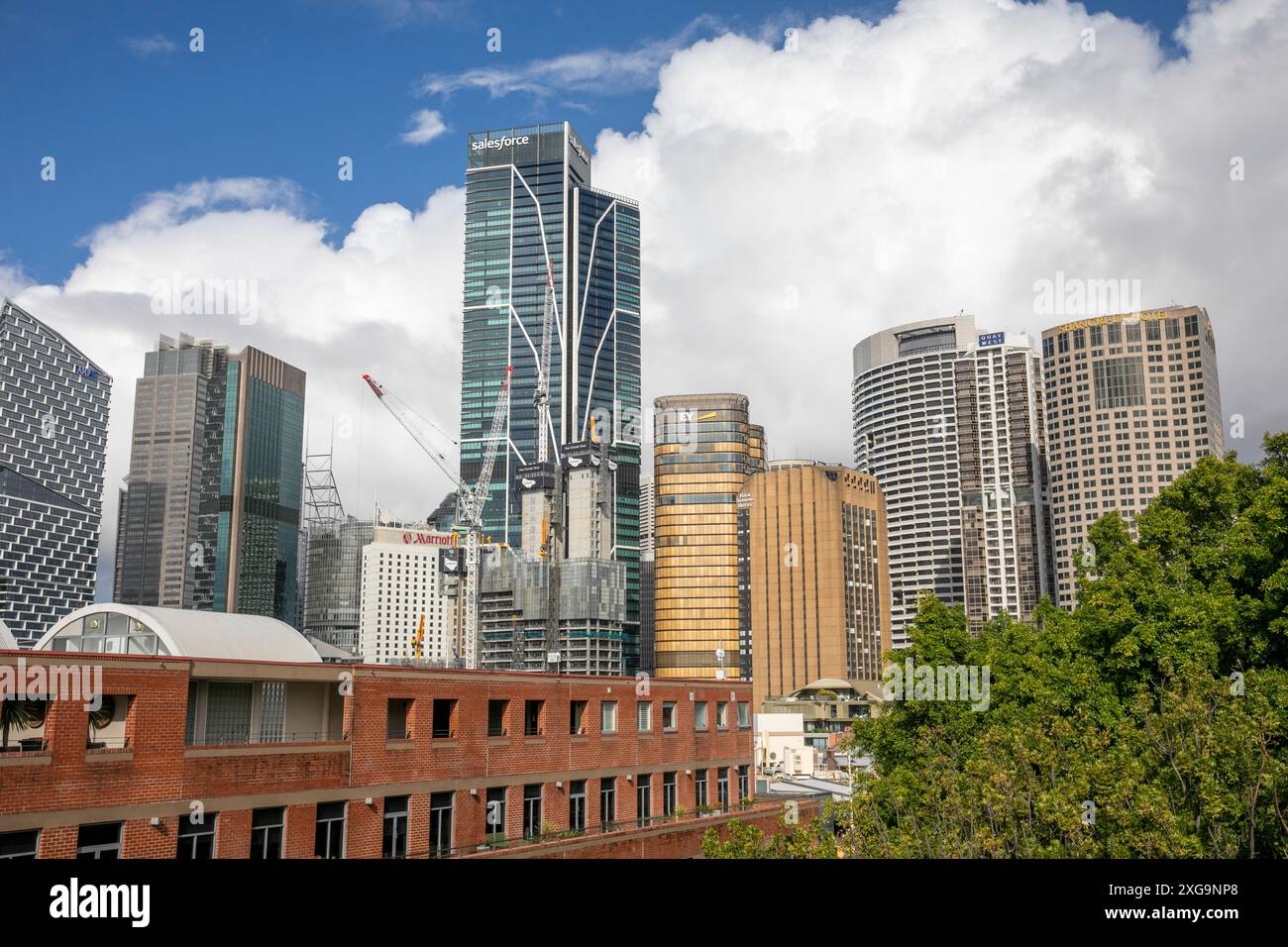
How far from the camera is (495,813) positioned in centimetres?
4616

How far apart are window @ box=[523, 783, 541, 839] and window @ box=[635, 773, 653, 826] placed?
849cm

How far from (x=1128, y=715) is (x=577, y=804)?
82.6ft

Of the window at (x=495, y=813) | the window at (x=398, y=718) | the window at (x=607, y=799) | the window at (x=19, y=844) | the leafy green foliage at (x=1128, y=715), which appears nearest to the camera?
the leafy green foliage at (x=1128, y=715)

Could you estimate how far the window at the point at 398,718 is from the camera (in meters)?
42.4

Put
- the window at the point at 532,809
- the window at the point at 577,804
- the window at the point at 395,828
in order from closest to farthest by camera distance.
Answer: the window at the point at 395,828, the window at the point at 532,809, the window at the point at 577,804

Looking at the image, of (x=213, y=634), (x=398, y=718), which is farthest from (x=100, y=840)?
(x=398, y=718)

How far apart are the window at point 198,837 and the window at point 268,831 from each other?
147 centimetres

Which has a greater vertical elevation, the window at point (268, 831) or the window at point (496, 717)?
the window at point (496, 717)

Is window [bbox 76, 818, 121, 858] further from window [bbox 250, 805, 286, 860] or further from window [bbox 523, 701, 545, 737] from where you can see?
window [bbox 523, 701, 545, 737]

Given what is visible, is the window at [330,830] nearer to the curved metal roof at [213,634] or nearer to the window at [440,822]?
the window at [440,822]

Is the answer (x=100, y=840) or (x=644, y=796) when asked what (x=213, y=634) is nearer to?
(x=100, y=840)

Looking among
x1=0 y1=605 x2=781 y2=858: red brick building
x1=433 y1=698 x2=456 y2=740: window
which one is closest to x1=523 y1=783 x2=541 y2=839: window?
x1=0 y1=605 x2=781 y2=858: red brick building

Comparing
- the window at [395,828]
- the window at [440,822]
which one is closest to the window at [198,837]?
the window at [395,828]

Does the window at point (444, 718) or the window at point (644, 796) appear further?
the window at point (644, 796)
